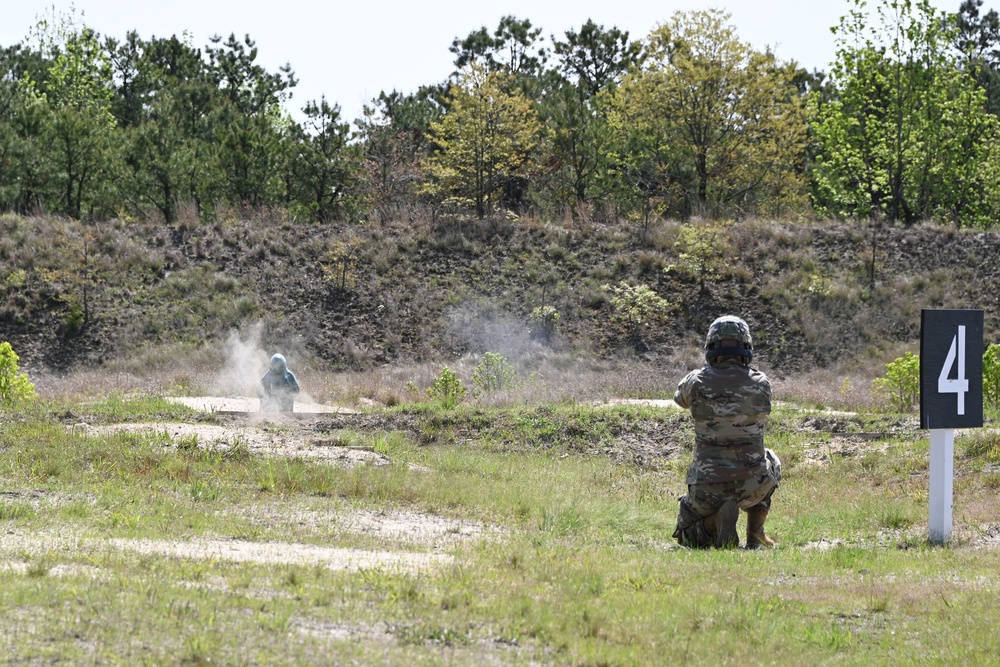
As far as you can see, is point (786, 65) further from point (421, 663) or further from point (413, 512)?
point (421, 663)

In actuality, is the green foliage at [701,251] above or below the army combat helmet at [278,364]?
above

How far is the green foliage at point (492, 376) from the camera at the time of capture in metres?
21.5

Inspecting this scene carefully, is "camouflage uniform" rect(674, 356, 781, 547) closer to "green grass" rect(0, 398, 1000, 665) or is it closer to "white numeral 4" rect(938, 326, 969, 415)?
"green grass" rect(0, 398, 1000, 665)

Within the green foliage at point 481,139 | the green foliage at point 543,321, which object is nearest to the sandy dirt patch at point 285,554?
the green foliage at point 543,321

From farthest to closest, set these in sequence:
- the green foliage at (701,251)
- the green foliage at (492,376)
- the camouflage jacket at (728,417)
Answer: the green foliage at (701,251), the green foliage at (492,376), the camouflage jacket at (728,417)

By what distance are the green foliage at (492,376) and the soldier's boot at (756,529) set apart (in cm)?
1214

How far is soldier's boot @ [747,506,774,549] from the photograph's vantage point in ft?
30.1

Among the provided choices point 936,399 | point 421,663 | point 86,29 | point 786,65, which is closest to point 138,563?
point 421,663

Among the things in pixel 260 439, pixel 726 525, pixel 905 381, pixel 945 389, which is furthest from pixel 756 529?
pixel 905 381

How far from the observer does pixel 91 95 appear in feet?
168

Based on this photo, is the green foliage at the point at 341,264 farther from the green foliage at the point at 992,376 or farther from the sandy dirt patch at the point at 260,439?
the green foliage at the point at 992,376

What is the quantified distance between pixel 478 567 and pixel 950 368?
15.6 feet

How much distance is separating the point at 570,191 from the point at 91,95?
23.5 metres

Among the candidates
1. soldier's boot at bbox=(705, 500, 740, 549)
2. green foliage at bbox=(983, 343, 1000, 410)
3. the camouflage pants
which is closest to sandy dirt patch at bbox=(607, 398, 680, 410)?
green foliage at bbox=(983, 343, 1000, 410)
